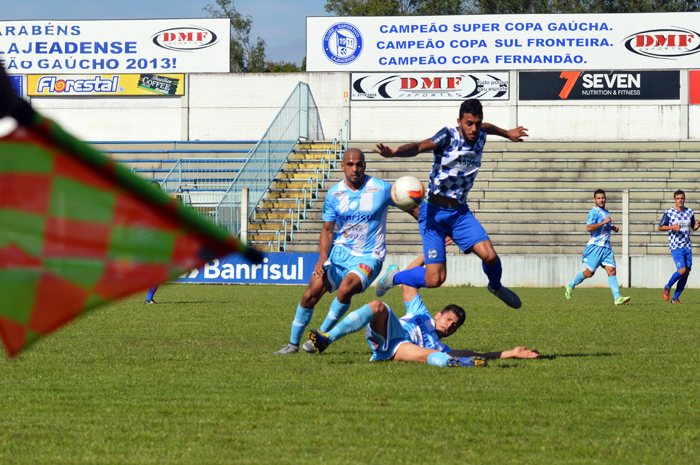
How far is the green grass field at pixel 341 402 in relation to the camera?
4004 mm

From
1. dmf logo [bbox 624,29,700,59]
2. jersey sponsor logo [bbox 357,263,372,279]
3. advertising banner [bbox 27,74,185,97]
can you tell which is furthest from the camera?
advertising banner [bbox 27,74,185,97]

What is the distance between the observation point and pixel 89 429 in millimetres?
4465

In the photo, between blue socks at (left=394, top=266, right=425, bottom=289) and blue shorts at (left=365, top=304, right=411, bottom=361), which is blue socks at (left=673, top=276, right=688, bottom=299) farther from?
blue shorts at (left=365, top=304, right=411, bottom=361)

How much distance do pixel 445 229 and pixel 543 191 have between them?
1969cm

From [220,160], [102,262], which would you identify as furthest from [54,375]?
[220,160]

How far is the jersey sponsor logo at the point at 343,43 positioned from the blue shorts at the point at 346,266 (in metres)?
25.5

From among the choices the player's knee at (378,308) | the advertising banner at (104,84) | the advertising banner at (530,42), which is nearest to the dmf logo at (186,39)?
the advertising banner at (104,84)

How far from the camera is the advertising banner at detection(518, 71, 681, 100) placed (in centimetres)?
3139

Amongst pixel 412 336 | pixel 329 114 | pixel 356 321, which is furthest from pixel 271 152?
pixel 356 321

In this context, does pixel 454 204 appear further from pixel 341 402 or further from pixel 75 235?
pixel 75 235

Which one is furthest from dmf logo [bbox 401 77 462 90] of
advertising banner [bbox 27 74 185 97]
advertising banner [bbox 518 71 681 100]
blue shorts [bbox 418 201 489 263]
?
blue shorts [bbox 418 201 489 263]

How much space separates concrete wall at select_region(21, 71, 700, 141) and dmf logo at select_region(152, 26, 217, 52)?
131 centimetres

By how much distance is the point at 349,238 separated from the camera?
801cm

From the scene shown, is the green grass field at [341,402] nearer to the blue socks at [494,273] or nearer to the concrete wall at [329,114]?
the blue socks at [494,273]
